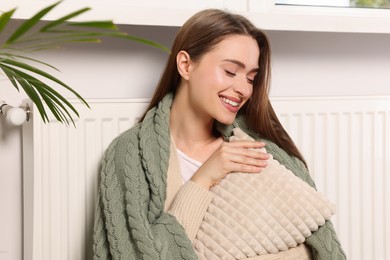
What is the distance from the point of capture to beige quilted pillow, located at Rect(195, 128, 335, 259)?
141cm

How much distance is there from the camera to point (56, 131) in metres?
1.57

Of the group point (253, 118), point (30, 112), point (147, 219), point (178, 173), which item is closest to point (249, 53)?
point (253, 118)

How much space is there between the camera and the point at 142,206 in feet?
4.64

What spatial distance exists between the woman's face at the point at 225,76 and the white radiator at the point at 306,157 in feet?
0.70

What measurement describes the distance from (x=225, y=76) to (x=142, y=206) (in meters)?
0.34

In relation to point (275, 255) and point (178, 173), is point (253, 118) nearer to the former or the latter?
point (178, 173)

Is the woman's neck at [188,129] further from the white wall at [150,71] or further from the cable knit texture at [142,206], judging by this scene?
the white wall at [150,71]

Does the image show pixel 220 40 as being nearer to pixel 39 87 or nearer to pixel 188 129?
pixel 188 129

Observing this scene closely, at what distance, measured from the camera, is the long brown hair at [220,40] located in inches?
59.3

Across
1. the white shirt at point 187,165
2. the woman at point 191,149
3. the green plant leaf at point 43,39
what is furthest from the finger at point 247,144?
the green plant leaf at point 43,39

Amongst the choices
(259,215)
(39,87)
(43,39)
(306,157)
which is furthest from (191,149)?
(43,39)

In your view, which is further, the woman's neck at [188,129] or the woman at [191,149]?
the woman's neck at [188,129]

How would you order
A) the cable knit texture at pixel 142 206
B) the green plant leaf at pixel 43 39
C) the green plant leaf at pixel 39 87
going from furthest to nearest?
the cable knit texture at pixel 142 206 < the green plant leaf at pixel 39 87 < the green plant leaf at pixel 43 39

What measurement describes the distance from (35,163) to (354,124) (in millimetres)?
895
